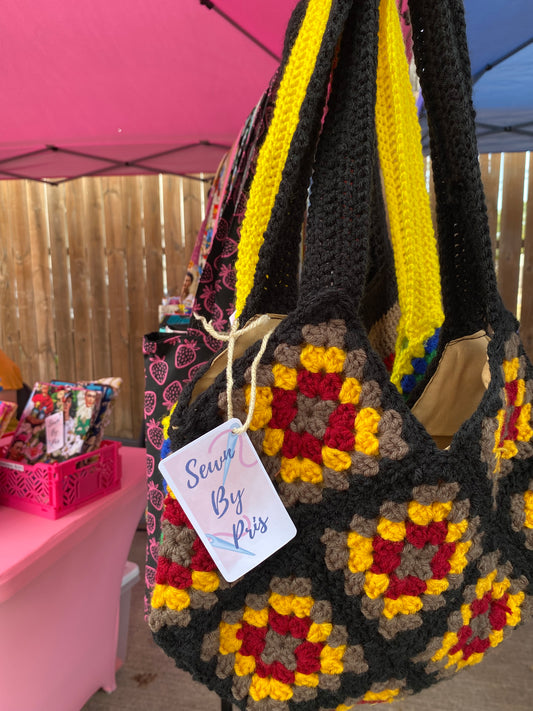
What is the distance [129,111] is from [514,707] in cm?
189

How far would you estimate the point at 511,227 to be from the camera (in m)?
2.38

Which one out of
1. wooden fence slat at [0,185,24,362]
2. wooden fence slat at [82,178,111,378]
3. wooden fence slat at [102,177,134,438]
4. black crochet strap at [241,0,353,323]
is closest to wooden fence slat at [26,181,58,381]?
wooden fence slat at [0,185,24,362]

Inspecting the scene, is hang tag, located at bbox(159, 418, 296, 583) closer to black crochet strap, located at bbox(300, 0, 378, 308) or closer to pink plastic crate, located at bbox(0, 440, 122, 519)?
black crochet strap, located at bbox(300, 0, 378, 308)

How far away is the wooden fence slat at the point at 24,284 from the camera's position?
122 inches

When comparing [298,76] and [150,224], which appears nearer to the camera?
[298,76]

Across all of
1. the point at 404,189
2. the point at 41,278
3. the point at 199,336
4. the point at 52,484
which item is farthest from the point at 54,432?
the point at 41,278

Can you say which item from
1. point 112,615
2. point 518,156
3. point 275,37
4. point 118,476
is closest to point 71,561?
point 118,476

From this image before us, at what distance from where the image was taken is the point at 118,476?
1.03m

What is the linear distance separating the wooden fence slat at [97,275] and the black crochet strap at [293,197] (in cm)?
287

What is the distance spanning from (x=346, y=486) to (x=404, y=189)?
9.2 inches

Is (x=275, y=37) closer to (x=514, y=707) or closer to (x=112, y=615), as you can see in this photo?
(x=112, y=615)

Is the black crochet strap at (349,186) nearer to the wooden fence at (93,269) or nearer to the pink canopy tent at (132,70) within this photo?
the pink canopy tent at (132,70)

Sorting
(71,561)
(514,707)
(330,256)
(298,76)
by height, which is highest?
→ (298,76)

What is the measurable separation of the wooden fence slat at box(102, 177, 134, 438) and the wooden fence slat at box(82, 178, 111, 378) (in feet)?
0.15
